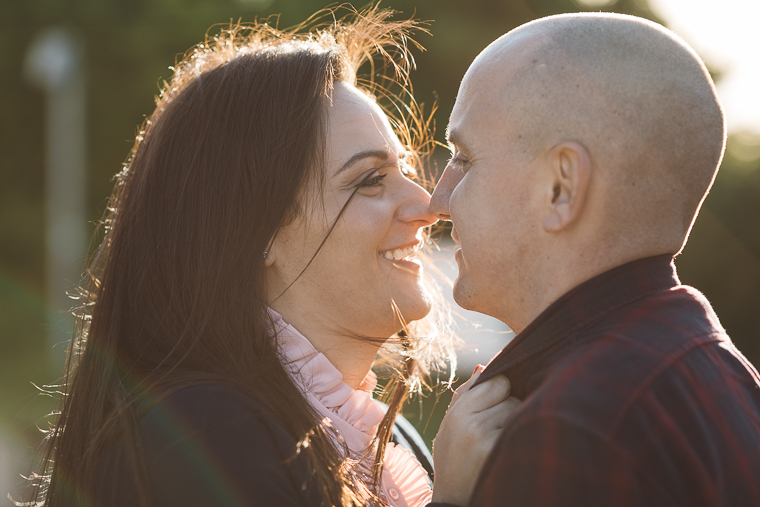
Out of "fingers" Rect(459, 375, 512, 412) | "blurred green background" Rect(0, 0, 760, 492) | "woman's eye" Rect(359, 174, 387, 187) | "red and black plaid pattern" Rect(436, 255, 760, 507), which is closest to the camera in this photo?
"red and black plaid pattern" Rect(436, 255, 760, 507)

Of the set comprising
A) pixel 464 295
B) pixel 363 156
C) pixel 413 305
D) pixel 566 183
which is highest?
pixel 566 183

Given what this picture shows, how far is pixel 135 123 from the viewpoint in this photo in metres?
13.6

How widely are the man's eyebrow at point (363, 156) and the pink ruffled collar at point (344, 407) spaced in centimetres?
59

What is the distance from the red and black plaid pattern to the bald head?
241 mm

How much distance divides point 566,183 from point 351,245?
1.07m

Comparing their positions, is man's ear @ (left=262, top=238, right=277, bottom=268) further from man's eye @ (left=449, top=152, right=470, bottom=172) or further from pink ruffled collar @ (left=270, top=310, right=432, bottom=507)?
man's eye @ (left=449, top=152, right=470, bottom=172)

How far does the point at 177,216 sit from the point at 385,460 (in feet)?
3.78

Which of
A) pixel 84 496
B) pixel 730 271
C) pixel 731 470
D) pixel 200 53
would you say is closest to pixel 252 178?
pixel 200 53

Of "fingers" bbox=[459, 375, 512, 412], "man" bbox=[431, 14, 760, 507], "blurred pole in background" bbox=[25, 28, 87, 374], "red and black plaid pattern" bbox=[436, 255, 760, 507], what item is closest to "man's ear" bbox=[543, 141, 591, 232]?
"man" bbox=[431, 14, 760, 507]

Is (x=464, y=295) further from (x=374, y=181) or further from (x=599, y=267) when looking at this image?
(x=374, y=181)

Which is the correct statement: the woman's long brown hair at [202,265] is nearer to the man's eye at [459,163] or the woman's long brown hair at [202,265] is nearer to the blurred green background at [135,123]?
the man's eye at [459,163]

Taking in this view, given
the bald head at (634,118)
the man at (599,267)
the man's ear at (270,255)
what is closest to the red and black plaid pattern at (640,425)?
the man at (599,267)

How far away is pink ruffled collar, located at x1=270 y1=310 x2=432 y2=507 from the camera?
7.75ft

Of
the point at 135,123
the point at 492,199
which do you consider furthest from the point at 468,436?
the point at 135,123
